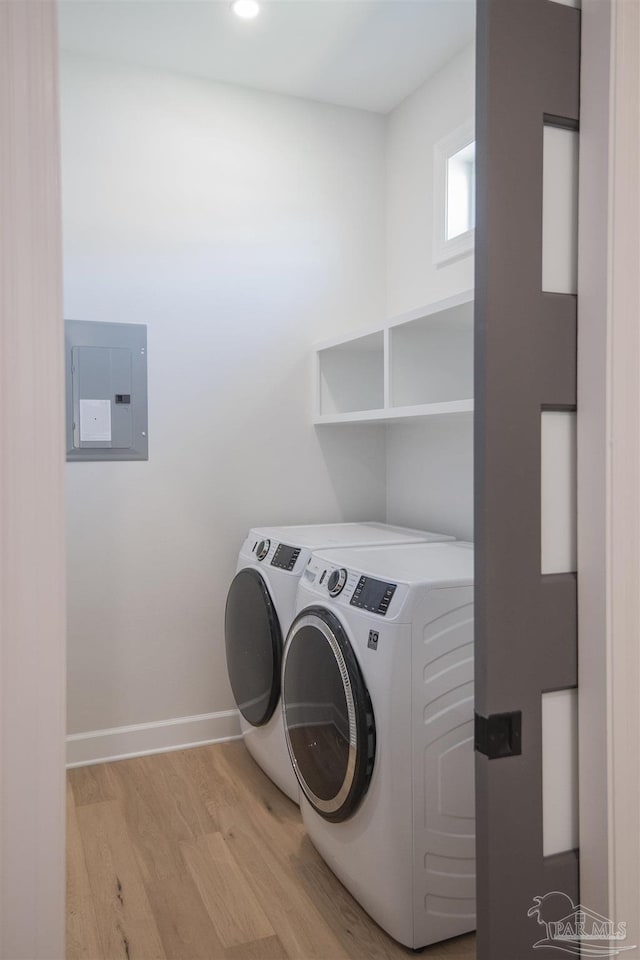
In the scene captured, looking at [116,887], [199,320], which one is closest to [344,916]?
[116,887]

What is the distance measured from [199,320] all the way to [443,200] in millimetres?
1105

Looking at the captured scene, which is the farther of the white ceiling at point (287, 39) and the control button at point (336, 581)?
the white ceiling at point (287, 39)

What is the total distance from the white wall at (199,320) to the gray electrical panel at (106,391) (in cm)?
5

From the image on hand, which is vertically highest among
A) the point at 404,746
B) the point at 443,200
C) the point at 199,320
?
the point at 443,200

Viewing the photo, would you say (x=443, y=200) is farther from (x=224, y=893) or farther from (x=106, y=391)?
(x=224, y=893)

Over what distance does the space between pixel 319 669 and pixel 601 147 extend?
1404mm

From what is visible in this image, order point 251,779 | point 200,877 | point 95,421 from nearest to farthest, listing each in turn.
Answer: point 200,877, point 251,779, point 95,421

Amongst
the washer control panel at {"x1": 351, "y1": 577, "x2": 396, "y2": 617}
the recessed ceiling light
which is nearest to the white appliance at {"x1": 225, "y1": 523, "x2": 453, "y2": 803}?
the washer control panel at {"x1": 351, "y1": 577, "x2": 396, "y2": 617}

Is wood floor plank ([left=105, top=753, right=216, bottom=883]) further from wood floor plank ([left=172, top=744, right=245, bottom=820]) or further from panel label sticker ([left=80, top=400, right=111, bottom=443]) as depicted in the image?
panel label sticker ([left=80, top=400, right=111, bottom=443])

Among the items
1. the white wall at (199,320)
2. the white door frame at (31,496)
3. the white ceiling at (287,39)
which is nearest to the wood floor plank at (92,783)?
the white wall at (199,320)

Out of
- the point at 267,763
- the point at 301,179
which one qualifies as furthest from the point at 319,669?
the point at 301,179

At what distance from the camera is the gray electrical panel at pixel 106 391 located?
2.71 meters

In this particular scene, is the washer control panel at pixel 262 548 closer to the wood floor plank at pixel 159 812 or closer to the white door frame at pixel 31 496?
the wood floor plank at pixel 159 812

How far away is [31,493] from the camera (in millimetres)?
843
